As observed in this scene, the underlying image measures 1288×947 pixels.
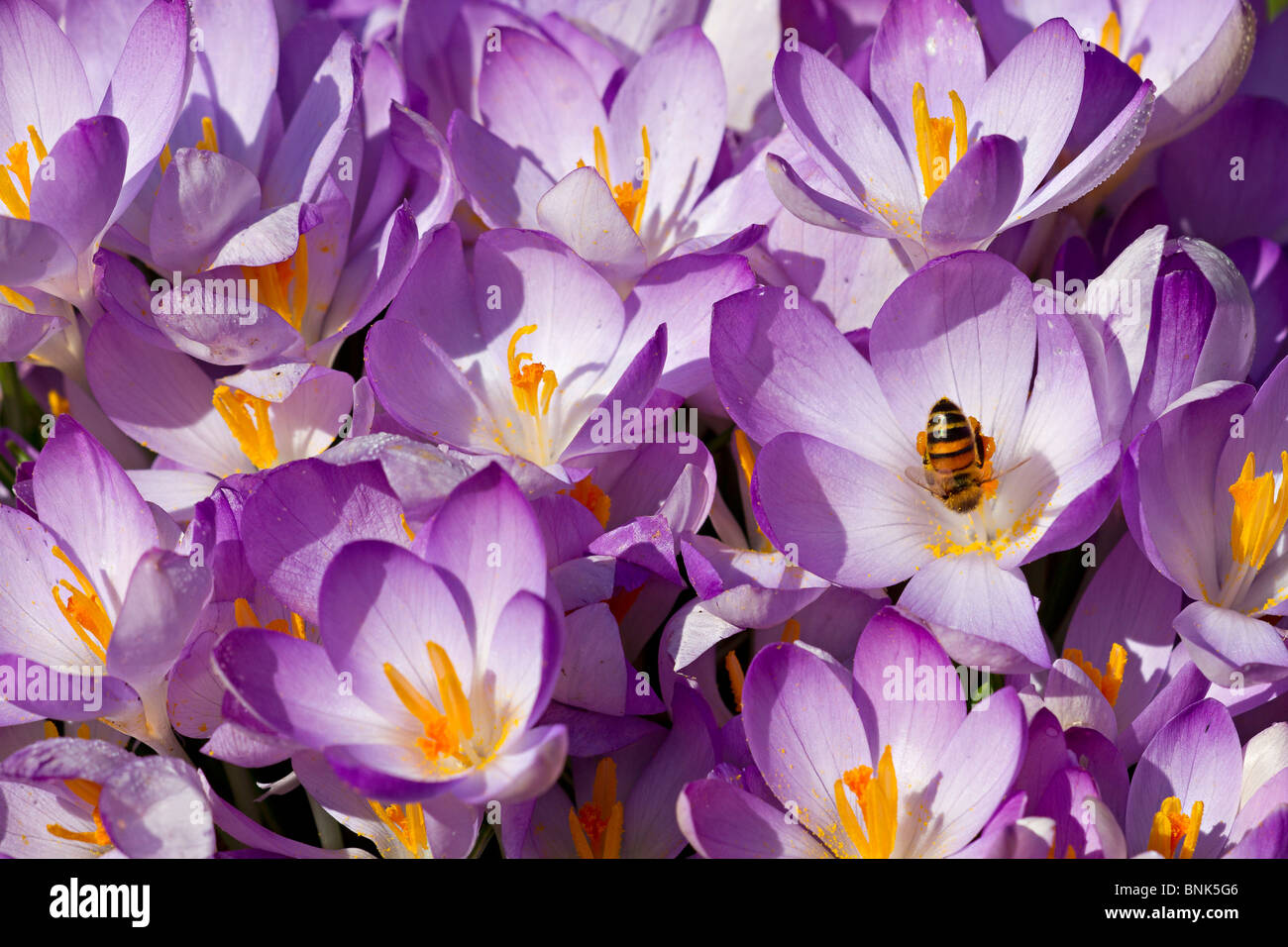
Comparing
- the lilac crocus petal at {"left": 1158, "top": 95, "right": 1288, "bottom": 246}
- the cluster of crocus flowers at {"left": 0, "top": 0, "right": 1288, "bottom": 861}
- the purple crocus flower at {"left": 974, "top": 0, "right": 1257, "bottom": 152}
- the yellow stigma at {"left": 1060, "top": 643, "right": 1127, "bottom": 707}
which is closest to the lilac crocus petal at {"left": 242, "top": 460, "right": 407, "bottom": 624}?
the cluster of crocus flowers at {"left": 0, "top": 0, "right": 1288, "bottom": 861}

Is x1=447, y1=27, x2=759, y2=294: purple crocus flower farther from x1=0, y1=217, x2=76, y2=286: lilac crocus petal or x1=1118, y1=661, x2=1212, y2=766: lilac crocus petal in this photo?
x1=1118, y1=661, x2=1212, y2=766: lilac crocus petal

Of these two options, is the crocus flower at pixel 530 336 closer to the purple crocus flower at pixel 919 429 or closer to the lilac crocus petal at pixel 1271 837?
the purple crocus flower at pixel 919 429

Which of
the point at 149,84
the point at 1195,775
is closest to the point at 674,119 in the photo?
the point at 149,84

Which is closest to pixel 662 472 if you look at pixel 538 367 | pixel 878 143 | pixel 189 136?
pixel 538 367
